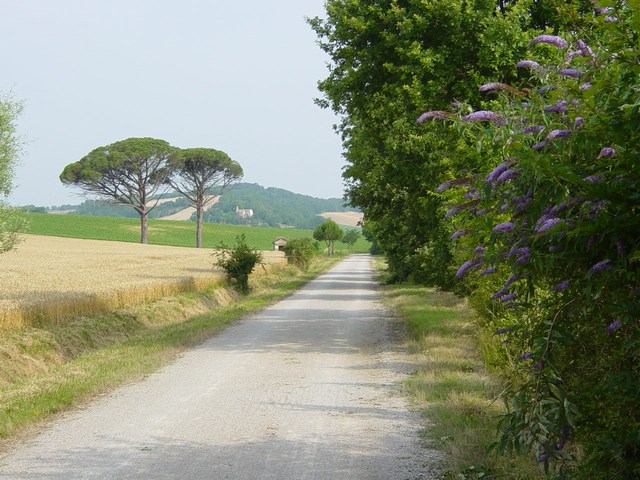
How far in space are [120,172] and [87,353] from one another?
6826 centimetres

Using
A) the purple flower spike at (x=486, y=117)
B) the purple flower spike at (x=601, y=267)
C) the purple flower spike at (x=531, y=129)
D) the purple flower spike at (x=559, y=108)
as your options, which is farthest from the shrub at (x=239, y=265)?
the purple flower spike at (x=601, y=267)

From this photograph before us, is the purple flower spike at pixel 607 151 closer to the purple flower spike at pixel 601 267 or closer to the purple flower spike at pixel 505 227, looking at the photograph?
the purple flower spike at pixel 601 267

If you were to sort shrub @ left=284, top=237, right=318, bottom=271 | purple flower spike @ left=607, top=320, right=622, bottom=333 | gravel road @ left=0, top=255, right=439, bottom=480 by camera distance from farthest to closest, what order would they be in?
shrub @ left=284, top=237, right=318, bottom=271
gravel road @ left=0, top=255, right=439, bottom=480
purple flower spike @ left=607, top=320, right=622, bottom=333

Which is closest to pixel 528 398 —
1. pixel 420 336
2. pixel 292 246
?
pixel 420 336

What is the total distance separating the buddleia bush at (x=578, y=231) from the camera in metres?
3.83

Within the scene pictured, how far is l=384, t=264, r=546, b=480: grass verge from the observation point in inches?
261

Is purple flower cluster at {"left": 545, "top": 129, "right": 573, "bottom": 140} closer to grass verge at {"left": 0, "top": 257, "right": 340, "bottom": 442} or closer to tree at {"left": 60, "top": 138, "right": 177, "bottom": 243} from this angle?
grass verge at {"left": 0, "top": 257, "right": 340, "bottom": 442}

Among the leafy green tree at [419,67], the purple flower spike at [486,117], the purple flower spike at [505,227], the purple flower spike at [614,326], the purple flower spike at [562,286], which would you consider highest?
the leafy green tree at [419,67]

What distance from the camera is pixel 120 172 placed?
81.2 meters

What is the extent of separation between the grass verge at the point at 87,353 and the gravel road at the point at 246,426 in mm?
432

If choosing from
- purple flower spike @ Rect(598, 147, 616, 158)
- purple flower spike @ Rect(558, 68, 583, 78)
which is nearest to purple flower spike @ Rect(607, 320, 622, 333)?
purple flower spike @ Rect(598, 147, 616, 158)

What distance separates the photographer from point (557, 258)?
4.24 metres

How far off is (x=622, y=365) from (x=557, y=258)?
2.37 ft

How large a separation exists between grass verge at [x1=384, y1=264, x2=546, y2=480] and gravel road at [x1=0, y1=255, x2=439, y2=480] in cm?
26
